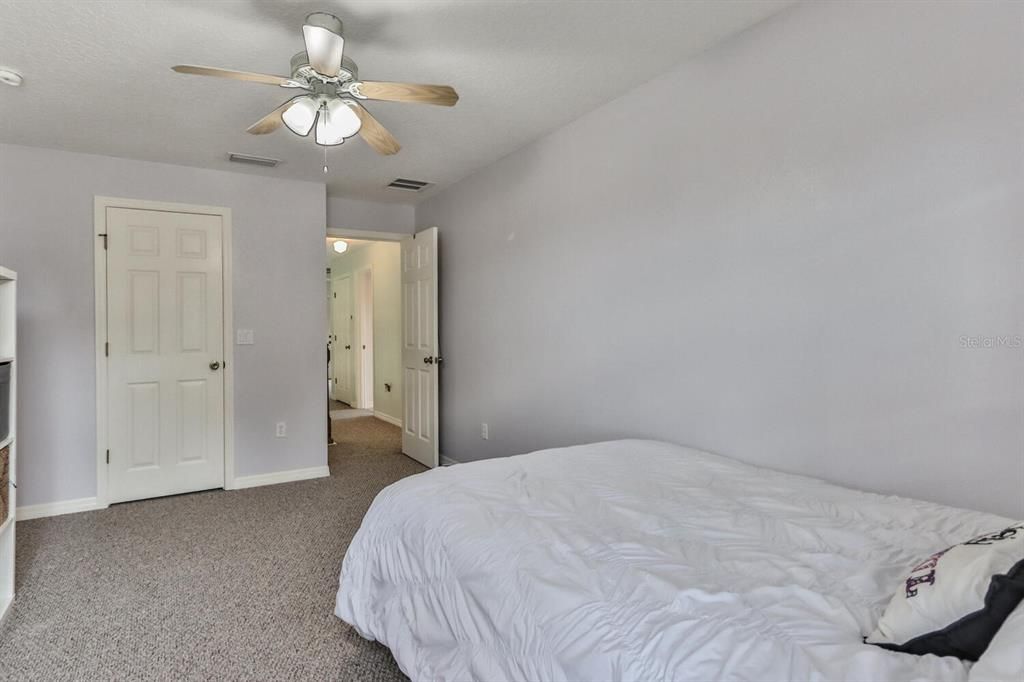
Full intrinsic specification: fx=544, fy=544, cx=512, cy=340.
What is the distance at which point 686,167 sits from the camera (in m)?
2.48

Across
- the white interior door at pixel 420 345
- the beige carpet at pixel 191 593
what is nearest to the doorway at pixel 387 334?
the white interior door at pixel 420 345

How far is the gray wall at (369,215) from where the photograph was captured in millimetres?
4707

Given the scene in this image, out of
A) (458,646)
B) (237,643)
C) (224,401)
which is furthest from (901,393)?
(224,401)

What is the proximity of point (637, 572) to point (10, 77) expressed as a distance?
3.30 metres

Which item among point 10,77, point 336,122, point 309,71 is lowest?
point 336,122

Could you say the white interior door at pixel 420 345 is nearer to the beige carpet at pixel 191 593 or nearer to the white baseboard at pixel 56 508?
the beige carpet at pixel 191 593

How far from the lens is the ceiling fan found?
1.86 metres

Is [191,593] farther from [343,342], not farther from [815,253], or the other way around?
[343,342]

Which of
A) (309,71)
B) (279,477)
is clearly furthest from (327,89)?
(279,477)

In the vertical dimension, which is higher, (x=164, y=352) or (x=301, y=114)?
(x=301, y=114)

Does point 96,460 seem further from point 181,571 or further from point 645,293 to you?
point 645,293

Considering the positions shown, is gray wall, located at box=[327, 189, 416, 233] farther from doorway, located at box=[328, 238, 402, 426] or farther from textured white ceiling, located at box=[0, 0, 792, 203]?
textured white ceiling, located at box=[0, 0, 792, 203]

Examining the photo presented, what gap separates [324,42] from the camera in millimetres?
1824

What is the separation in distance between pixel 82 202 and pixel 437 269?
2397 millimetres
